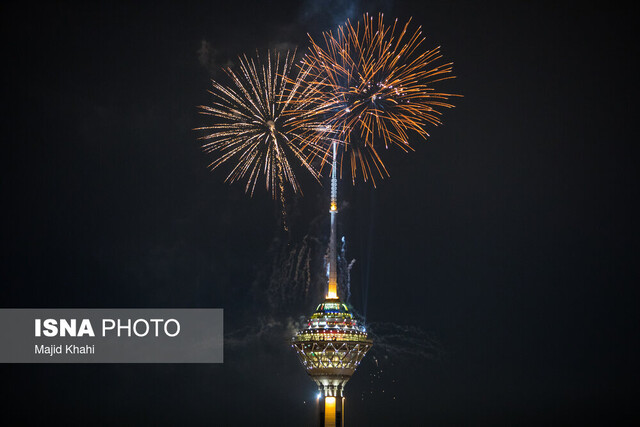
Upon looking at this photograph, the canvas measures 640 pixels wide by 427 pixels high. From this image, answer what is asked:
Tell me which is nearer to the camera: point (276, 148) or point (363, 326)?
point (276, 148)

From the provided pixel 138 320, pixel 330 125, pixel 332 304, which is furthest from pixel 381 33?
pixel 332 304

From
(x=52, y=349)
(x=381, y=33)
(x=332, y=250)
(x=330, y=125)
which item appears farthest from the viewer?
(x=332, y=250)

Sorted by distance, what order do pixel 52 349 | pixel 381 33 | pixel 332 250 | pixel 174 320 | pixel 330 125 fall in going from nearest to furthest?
pixel 381 33, pixel 330 125, pixel 52 349, pixel 174 320, pixel 332 250

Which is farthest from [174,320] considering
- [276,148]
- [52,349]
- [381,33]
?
[381,33]

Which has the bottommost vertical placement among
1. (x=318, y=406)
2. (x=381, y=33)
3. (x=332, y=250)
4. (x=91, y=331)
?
(x=318, y=406)

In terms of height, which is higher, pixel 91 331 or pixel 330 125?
pixel 330 125

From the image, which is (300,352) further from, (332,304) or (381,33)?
(381,33)
